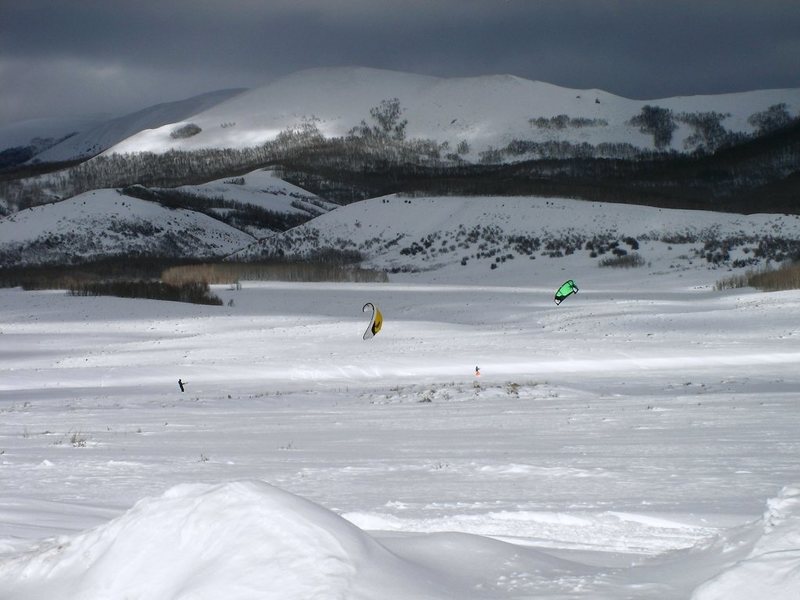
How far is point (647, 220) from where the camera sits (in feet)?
188

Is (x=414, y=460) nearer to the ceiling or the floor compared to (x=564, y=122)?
nearer to the floor

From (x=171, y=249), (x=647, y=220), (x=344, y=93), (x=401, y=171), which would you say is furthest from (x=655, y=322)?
(x=344, y=93)

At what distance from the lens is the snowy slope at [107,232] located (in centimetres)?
7231

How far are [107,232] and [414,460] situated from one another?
70.7 metres

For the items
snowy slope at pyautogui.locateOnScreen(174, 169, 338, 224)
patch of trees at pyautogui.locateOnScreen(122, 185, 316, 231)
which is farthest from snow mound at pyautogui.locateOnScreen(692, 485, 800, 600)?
snowy slope at pyautogui.locateOnScreen(174, 169, 338, 224)

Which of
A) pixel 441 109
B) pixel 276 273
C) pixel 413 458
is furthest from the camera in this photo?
pixel 441 109

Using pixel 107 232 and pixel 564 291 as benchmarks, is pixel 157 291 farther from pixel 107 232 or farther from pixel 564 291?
pixel 107 232

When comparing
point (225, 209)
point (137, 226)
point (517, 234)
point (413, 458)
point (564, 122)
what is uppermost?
point (564, 122)

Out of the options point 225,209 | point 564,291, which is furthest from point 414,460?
point 225,209

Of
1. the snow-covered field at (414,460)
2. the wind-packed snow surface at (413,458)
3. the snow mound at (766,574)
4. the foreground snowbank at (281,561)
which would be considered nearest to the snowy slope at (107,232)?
the wind-packed snow surface at (413,458)

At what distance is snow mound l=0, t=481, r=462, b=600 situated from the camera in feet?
12.6

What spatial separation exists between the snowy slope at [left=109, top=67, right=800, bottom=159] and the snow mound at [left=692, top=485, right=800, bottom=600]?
399 feet

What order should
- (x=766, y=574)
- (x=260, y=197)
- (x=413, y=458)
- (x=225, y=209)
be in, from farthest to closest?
1. (x=260, y=197)
2. (x=225, y=209)
3. (x=413, y=458)
4. (x=766, y=574)

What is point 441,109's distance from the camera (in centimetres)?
14838
